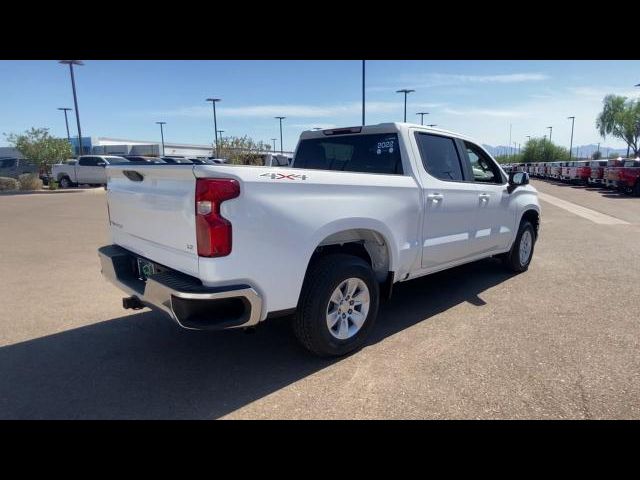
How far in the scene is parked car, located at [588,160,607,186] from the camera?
24094mm

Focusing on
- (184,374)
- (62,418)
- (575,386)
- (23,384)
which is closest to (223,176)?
(184,374)

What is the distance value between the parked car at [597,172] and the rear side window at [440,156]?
23534 millimetres

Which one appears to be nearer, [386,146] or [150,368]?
[150,368]

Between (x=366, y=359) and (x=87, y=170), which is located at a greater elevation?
(x=87, y=170)

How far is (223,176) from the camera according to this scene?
2.69 m

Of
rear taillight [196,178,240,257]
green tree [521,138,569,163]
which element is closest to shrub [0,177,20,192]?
rear taillight [196,178,240,257]

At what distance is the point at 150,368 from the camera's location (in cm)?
345

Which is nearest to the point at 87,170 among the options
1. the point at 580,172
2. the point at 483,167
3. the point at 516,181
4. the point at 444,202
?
the point at 483,167

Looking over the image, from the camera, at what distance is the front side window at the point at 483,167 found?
5.42m

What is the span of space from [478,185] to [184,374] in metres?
3.78

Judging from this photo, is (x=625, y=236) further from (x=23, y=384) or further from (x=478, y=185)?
(x=23, y=384)

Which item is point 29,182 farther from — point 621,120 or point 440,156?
point 621,120

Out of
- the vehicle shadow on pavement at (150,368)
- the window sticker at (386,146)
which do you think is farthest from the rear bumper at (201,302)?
the window sticker at (386,146)

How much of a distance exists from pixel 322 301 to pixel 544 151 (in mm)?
85073
